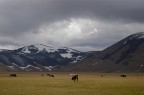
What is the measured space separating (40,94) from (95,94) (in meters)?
6.66

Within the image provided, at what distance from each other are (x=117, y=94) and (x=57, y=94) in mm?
7281

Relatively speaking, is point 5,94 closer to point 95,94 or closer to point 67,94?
point 67,94

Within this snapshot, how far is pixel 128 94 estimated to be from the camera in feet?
116

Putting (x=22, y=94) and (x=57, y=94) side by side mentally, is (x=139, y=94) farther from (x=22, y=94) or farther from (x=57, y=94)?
(x=22, y=94)

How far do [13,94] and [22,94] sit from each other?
3.56 ft

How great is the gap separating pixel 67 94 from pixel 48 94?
7.67ft

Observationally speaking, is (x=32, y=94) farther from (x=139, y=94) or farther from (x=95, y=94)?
(x=139, y=94)

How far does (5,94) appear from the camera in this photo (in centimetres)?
3538

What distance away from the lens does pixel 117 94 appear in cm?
3569

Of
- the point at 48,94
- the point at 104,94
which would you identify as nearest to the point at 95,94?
the point at 104,94

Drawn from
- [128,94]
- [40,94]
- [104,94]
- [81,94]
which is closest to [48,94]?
[40,94]

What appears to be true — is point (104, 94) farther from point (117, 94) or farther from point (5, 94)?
point (5, 94)

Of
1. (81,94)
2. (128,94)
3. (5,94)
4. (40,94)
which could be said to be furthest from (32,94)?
(128,94)

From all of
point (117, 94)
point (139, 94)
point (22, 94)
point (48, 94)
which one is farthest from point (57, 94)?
point (139, 94)
